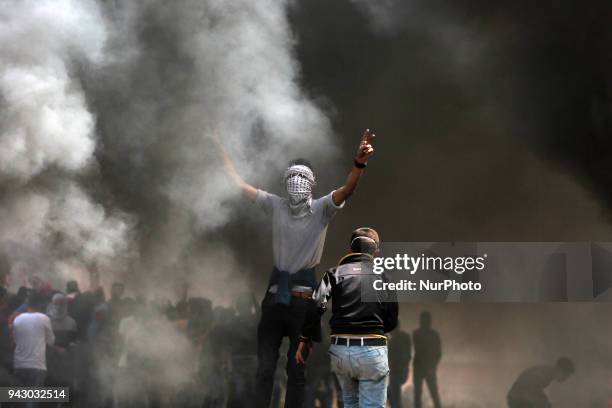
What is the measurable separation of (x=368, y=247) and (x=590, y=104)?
2537 mm

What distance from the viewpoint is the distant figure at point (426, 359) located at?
21.1 ft

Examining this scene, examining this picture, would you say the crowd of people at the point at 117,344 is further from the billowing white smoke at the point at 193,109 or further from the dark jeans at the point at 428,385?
the dark jeans at the point at 428,385

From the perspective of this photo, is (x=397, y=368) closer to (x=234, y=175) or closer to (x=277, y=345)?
(x=277, y=345)

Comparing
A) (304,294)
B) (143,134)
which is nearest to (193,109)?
(143,134)

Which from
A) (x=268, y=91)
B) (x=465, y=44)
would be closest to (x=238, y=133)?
(x=268, y=91)

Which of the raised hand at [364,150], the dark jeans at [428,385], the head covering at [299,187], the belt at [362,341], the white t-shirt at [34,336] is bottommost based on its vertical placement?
the dark jeans at [428,385]

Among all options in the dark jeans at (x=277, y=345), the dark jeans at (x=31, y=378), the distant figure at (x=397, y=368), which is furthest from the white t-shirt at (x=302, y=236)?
the dark jeans at (x=31, y=378)

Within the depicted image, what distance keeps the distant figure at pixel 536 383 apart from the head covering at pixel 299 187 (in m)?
2.15

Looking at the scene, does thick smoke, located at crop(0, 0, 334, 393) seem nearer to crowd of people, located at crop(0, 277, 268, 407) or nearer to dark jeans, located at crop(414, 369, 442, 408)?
crowd of people, located at crop(0, 277, 268, 407)

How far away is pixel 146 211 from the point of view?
21.4ft

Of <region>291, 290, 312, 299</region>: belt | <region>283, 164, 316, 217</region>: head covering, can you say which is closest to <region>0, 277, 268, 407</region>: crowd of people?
<region>291, 290, 312, 299</region>: belt

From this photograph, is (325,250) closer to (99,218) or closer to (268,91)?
(268,91)

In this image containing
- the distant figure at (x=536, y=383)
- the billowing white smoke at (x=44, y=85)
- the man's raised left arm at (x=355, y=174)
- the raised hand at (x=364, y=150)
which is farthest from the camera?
the billowing white smoke at (x=44, y=85)

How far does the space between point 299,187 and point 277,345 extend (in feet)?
4.10
